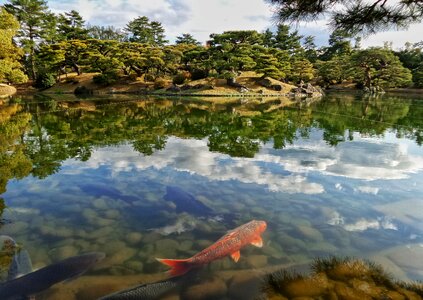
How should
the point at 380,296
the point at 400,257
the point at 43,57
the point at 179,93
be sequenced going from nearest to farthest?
the point at 380,296 → the point at 400,257 → the point at 179,93 → the point at 43,57

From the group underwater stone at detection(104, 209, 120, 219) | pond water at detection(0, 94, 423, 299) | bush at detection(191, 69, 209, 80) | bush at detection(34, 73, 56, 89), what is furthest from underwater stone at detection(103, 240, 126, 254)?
bush at detection(34, 73, 56, 89)

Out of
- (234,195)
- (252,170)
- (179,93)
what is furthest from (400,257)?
(179,93)

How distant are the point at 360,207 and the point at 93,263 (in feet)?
14.3

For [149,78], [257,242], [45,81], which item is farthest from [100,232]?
[45,81]

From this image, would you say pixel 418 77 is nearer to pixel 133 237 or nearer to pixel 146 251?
pixel 133 237

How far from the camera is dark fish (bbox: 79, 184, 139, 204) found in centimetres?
547

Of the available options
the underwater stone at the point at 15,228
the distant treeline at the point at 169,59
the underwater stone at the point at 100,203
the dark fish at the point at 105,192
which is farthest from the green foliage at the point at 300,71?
the underwater stone at the point at 15,228

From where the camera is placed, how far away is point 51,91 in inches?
1550

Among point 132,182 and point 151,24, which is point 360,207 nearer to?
point 132,182

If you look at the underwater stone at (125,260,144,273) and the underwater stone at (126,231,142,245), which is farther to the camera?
the underwater stone at (126,231,142,245)

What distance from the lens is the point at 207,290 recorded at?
3166 millimetres

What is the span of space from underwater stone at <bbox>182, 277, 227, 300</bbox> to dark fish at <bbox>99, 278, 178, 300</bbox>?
0.59ft

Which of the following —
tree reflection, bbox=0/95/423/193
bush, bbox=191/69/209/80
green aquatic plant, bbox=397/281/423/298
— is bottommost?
green aquatic plant, bbox=397/281/423/298

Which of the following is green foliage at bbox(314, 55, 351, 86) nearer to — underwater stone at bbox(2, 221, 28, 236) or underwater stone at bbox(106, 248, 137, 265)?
underwater stone at bbox(106, 248, 137, 265)
